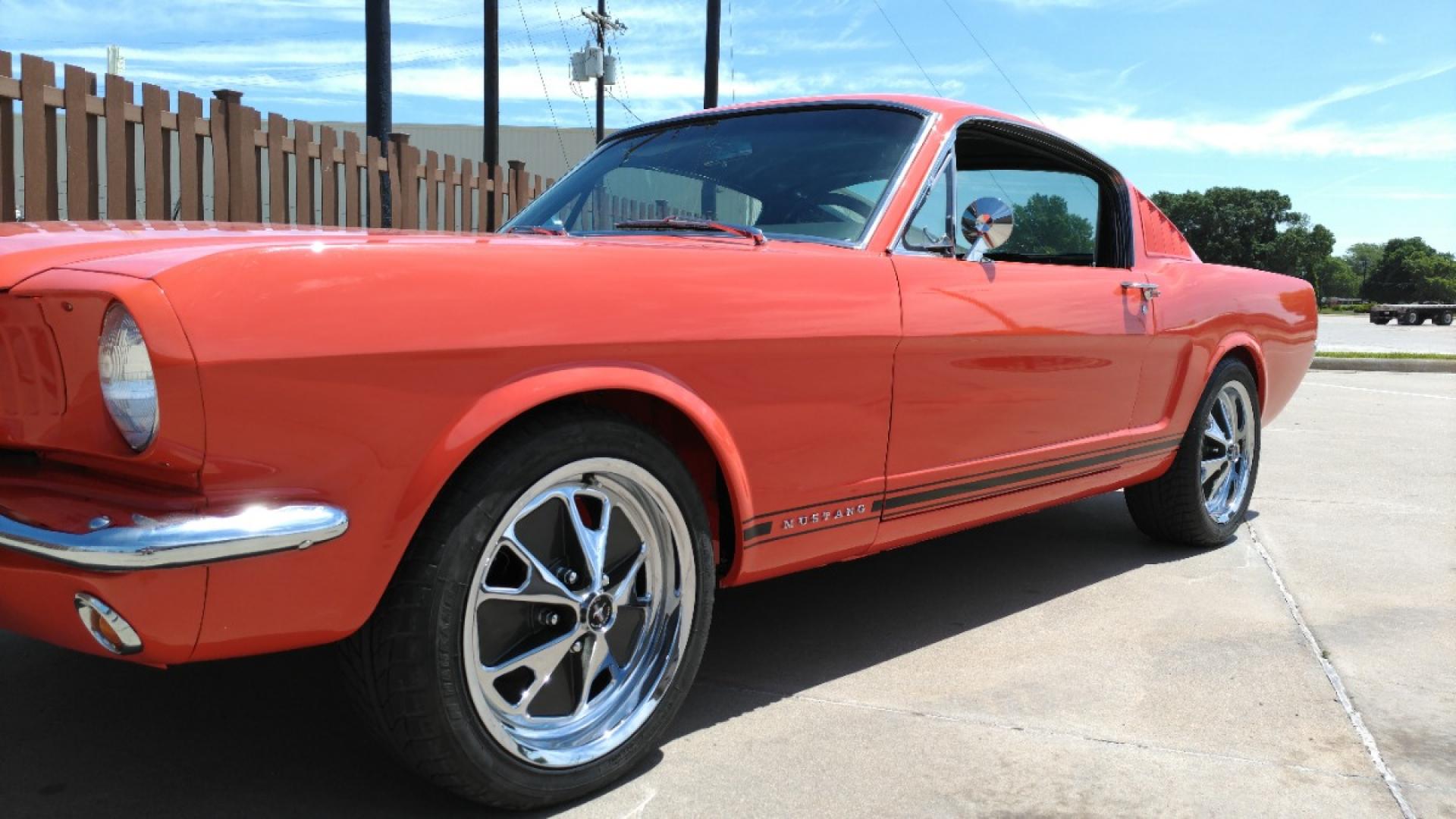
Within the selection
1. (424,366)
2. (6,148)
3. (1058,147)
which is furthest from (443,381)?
(6,148)

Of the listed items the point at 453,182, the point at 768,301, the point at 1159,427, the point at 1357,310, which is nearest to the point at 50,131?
the point at 453,182

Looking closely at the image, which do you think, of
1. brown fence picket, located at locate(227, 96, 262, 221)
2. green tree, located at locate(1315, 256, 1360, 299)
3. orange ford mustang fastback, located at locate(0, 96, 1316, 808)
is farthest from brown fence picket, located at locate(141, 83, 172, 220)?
green tree, located at locate(1315, 256, 1360, 299)

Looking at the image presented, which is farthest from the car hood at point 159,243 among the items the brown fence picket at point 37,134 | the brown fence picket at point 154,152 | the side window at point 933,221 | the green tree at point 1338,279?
the green tree at point 1338,279

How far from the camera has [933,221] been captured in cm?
317

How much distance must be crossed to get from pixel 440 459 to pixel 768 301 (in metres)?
0.87

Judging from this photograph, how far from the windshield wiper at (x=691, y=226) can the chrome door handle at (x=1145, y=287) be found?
1.48 metres

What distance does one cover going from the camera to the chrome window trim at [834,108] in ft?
9.64

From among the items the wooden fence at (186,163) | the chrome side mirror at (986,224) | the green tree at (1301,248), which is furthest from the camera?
the green tree at (1301,248)

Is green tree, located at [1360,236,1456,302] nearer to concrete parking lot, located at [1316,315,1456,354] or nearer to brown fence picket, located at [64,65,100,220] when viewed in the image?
concrete parking lot, located at [1316,315,1456,354]

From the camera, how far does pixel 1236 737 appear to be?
2.64 m

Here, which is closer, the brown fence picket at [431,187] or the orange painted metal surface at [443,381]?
the orange painted metal surface at [443,381]

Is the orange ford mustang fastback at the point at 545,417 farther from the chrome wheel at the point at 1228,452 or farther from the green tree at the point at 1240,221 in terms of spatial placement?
the green tree at the point at 1240,221

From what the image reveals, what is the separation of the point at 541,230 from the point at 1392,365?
14387 mm

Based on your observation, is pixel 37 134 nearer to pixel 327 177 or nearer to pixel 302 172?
pixel 302 172
